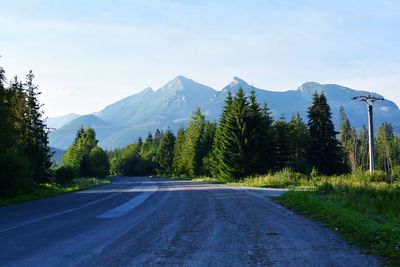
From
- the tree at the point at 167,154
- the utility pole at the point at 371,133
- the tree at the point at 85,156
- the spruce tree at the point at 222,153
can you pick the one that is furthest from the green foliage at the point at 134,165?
the utility pole at the point at 371,133

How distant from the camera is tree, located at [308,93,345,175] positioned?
6519 centimetres

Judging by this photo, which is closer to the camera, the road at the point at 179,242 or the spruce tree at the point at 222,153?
the road at the point at 179,242

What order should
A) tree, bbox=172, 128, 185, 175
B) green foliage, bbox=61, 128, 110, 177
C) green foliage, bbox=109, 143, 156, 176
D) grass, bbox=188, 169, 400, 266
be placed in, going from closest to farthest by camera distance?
grass, bbox=188, 169, 400, 266, tree, bbox=172, 128, 185, 175, green foliage, bbox=61, 128, 110, 177, green foliage, bbox=109, 143, 156, 176

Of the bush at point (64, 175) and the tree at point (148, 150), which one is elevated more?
the tree at point (148, 150)

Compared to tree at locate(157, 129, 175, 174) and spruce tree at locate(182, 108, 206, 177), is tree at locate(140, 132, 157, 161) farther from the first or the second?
spruce tree at locate(182, 108, 206, 177)

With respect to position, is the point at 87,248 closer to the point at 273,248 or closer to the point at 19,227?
the point at 273,248

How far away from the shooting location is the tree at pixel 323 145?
65.2m

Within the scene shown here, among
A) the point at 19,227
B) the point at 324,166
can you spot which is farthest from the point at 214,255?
the point at 324,166

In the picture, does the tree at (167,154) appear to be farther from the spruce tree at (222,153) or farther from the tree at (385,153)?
the spruce tree at (222,153)

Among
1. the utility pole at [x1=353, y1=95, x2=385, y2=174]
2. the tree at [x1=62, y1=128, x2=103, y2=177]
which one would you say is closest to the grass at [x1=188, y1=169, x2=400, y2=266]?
the utility pole at [x1=353, y1=95, x2=385, y2=174]

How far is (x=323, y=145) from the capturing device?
65.5m

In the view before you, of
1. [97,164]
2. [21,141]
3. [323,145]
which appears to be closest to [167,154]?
[97,164]

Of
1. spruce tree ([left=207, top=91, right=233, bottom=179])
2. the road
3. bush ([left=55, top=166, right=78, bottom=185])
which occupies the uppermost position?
spruce tree ([left=207, top=91, right=233, bottom=179])

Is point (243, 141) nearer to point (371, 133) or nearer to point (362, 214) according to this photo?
point (371, 133)
